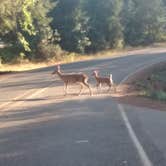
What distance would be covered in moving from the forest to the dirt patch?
9.03 m

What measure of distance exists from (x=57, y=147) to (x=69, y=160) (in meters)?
1.33

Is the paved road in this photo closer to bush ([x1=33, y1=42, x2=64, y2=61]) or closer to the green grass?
the green grass

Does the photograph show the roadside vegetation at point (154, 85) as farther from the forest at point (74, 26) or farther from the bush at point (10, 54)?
the bush at point (10, 54)

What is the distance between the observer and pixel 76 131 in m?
13.5

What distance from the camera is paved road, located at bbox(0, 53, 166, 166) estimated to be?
10.2 metres

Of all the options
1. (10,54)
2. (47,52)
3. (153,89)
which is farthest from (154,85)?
(10,54)

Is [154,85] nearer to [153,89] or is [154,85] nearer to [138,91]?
[153,89]

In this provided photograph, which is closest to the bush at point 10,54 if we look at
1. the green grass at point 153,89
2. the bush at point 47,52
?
the bush at point 47,52

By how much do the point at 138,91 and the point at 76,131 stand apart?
42.0 ft

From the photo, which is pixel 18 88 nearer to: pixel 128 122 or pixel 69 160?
pixel 128 122

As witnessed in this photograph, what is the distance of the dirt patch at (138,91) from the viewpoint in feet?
67.4

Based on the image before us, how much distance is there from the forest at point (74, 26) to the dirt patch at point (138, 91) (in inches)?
356

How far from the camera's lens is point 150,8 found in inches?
2837

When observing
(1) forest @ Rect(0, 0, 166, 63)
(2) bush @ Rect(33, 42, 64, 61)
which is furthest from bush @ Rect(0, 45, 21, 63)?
(2) bush @ Rect(33, 42, 64, 61)
